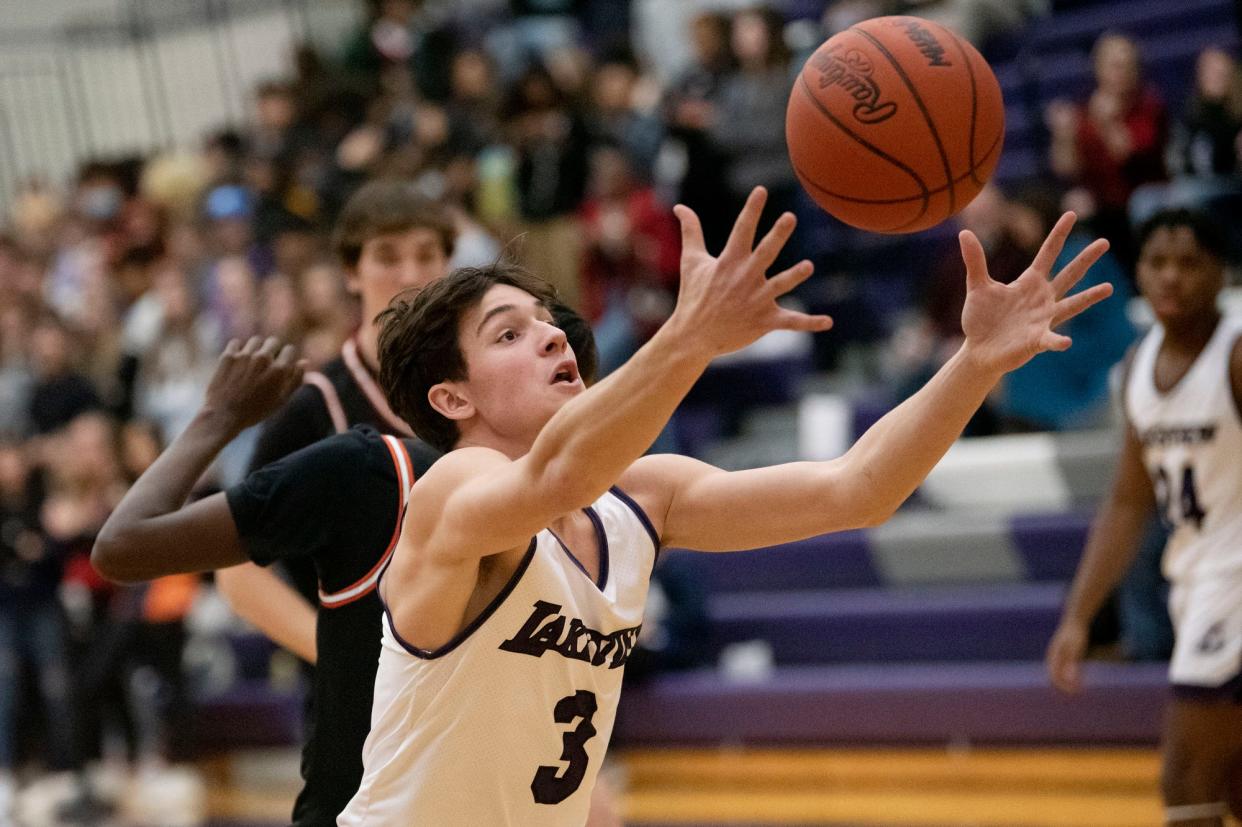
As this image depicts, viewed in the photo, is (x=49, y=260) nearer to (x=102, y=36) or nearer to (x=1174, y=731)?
(x=102, y=36)

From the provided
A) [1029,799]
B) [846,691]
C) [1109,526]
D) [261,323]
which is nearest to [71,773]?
[261,323]

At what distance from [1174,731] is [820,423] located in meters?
4.02

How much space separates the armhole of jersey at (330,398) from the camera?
334cm

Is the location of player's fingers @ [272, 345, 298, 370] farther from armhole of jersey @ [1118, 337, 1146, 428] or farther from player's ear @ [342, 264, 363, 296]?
armhole of jersey @ [1118, 337, 1146, 428]

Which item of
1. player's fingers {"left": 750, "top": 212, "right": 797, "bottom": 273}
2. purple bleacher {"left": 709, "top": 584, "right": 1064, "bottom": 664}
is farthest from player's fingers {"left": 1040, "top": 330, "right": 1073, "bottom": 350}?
purple bleacher {"left": 709, "top": 584, "right": 1064, "bottom": 664}

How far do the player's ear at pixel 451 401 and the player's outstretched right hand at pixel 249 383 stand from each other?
670 millimetres

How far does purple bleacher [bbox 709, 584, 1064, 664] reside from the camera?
22.9 feet

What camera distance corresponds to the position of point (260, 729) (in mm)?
8859

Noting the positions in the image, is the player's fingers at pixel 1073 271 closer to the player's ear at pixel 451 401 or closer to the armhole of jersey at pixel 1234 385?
the player's ear at pixel 451 401

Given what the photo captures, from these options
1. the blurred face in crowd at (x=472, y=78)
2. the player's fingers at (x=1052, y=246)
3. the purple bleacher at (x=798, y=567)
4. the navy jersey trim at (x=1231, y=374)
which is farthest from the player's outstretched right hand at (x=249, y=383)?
the blurred face in crowd at (x=472, y=78)

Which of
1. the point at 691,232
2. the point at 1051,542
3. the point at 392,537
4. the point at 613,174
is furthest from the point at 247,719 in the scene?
the point at 691,232

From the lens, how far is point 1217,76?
7.45m

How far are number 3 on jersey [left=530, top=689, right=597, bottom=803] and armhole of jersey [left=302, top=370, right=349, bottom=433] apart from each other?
1.02 metres

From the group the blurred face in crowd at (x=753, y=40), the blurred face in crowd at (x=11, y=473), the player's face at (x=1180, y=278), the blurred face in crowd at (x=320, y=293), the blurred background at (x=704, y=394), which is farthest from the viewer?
the blurred face in crowd at (x=11, y=473)
